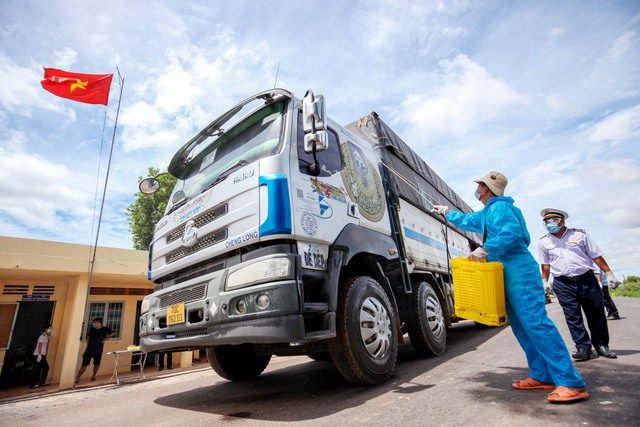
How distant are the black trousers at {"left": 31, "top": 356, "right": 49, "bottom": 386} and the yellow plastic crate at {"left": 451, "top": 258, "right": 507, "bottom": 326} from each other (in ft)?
38.4

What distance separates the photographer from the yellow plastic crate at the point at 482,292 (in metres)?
2.55

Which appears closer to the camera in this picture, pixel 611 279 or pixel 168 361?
pixel 611 279

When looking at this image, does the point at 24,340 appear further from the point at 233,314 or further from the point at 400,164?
the point at 400,164

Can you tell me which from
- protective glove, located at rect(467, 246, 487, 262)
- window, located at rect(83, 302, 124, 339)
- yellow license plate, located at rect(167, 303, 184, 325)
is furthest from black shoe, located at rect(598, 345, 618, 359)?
window, located at rect(83, 302, 124, 339)

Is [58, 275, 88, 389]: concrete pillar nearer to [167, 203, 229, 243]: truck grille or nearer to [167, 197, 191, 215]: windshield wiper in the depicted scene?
[167, 197, 191, 215]: windshield wiper

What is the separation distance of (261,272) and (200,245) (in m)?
0.93

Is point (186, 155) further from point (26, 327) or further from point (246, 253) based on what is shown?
point (26, 327)

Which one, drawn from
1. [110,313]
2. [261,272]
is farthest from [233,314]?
[110,313]

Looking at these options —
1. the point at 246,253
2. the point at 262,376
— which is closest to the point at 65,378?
the point at 262,376

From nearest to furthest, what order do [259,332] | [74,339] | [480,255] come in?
[259,332] → [480,255] → [74,339]

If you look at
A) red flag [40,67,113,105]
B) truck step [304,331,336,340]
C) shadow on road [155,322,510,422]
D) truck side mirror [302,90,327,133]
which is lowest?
shadow on road [155,322,510,422]

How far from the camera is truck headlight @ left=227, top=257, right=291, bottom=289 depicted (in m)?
2.51

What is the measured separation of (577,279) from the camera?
152 inches

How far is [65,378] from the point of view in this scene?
8461 millimetres
